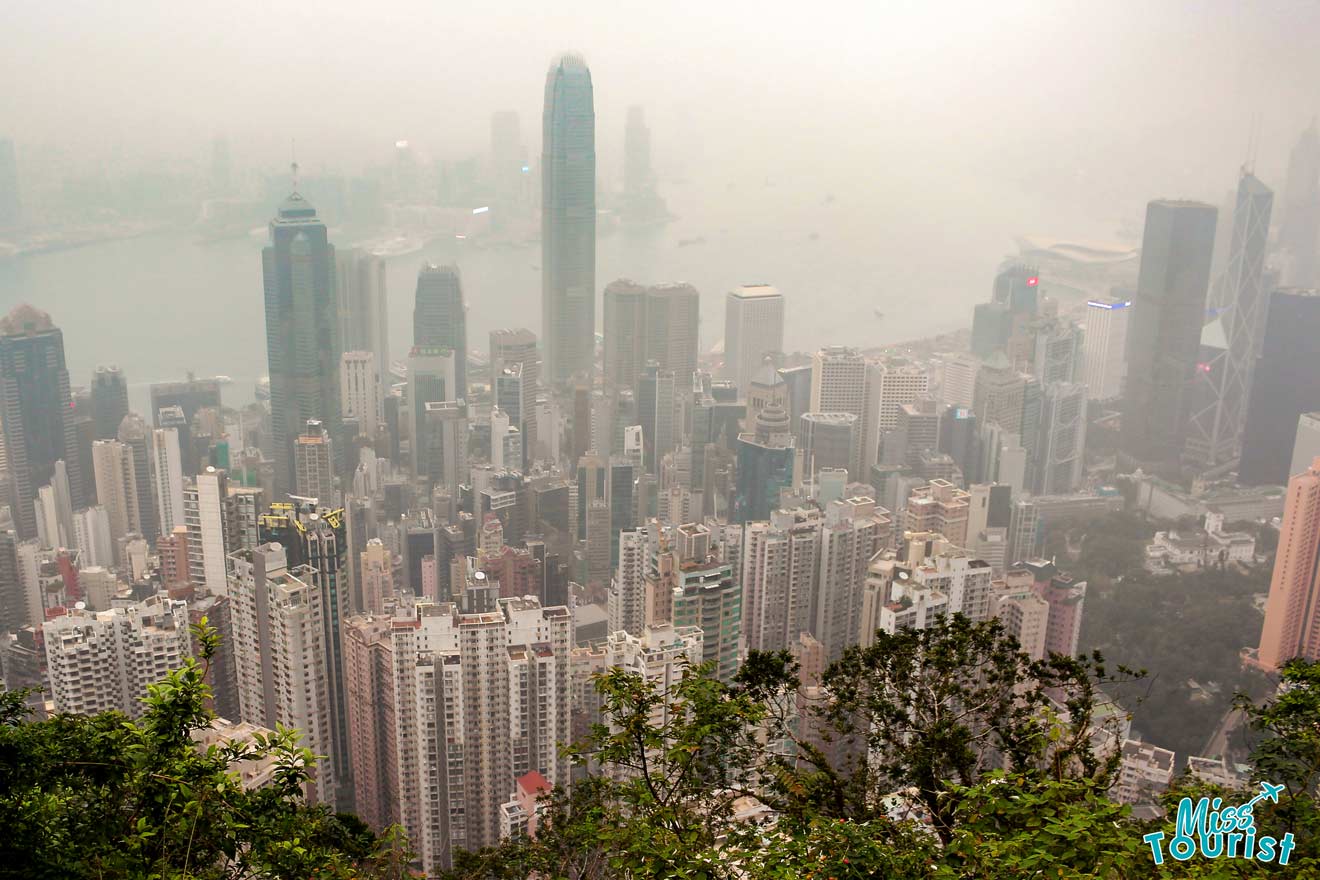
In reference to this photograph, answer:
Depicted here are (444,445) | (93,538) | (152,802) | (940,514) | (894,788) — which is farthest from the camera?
(444,445)

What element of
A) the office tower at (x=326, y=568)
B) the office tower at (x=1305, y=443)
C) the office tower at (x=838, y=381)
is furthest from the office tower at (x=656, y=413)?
the office tower at (x=1305, y=443)

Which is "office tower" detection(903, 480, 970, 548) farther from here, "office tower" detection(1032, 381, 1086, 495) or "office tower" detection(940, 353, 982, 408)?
"office tower" detection(940, 353, 982, 408)

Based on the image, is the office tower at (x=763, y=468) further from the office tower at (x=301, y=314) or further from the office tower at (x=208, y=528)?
the office tower at (x=301, y=314)

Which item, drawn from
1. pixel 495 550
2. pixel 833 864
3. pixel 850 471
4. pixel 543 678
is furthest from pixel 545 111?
pixel 833 864

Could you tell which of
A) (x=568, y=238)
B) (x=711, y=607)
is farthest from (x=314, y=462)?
(x=711, y=607)

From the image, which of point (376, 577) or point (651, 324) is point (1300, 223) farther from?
point (376, 577)

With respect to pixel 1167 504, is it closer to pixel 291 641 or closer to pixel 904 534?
pixel 904 534
